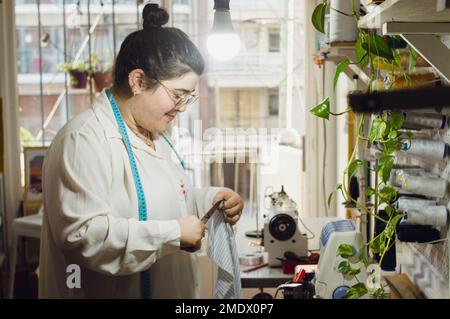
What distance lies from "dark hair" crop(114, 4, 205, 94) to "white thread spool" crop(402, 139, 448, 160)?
673mm

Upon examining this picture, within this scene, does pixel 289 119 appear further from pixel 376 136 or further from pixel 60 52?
pixel 376 136

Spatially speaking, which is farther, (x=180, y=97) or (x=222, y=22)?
(x=222, y=22)

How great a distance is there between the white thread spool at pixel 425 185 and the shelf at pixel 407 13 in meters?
0.58

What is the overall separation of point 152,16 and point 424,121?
2.68 ft

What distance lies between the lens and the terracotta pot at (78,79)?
3.75m

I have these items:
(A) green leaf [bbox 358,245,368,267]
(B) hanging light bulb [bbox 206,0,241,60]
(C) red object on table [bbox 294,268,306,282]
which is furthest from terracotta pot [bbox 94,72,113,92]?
(A) green leaf [bbox 358,245,368,267]

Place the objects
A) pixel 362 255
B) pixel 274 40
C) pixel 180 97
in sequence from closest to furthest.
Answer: pixel 362 255 → pixel 180 97 → pixel 274 40

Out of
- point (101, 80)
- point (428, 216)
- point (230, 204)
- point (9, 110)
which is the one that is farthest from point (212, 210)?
point (9, 110)

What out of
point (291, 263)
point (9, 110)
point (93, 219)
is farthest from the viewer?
point (9, 110)

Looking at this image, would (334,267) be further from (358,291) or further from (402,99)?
(402,99)

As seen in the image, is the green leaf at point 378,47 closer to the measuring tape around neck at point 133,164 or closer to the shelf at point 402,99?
the measuring tape around neck at point 133,164

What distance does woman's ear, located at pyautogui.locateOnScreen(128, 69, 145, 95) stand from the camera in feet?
5.76

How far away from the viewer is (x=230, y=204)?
1884 millimetres
